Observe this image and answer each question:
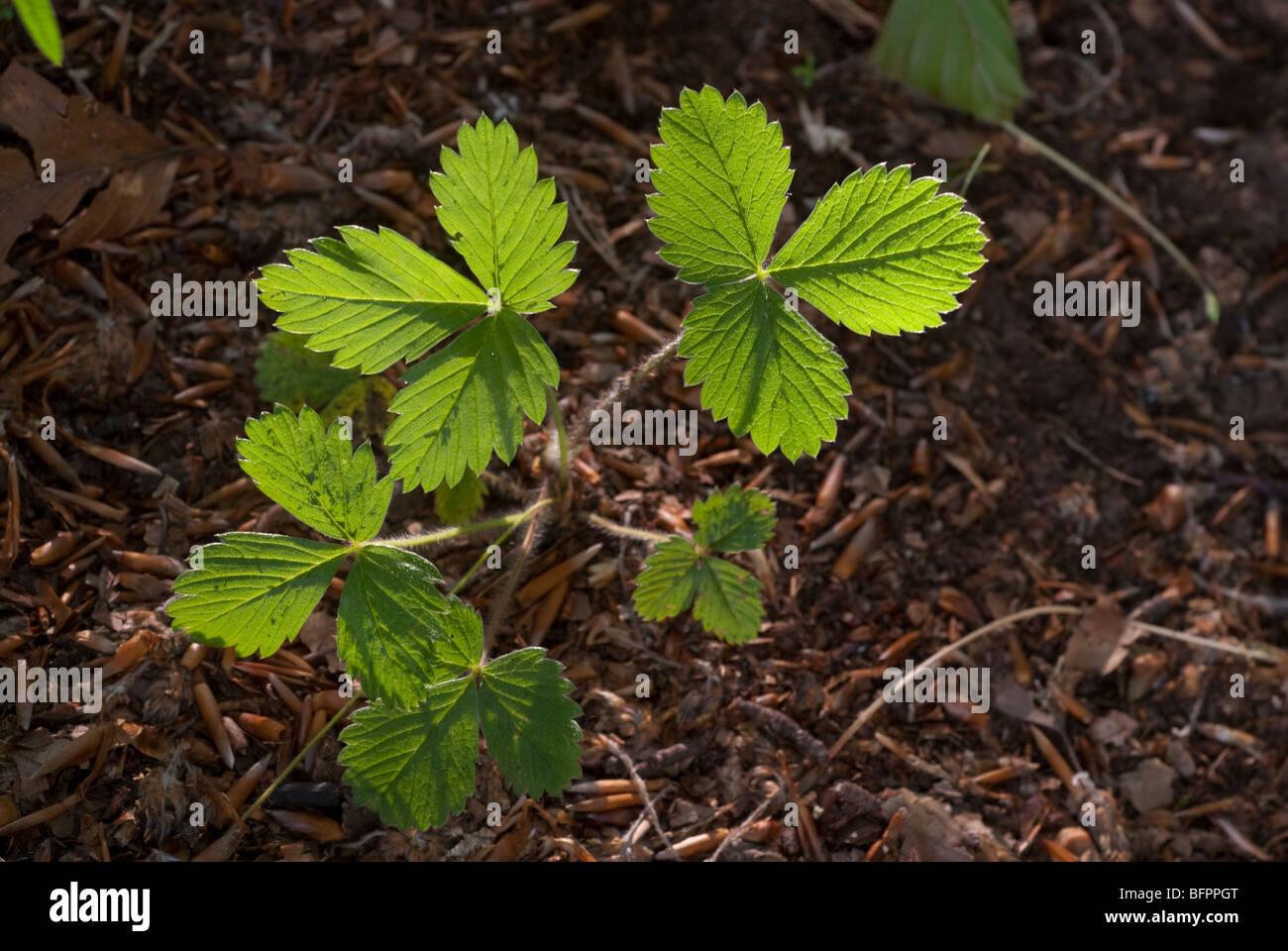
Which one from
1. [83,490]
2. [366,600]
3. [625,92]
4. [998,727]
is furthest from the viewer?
[625,92]

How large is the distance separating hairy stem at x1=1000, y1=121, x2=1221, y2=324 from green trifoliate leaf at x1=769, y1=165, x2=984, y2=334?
130cm

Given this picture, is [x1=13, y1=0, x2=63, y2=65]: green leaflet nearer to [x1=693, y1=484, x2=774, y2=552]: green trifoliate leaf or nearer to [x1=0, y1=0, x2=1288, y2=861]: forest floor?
[x1=0, y1=0, x2=1288, y2=861]: forest floor

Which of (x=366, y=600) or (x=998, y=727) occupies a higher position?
(x=366, y=600)

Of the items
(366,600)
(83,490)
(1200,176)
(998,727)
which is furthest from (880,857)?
(1200,176)

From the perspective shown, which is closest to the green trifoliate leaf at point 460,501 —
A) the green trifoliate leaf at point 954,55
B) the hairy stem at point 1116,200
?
the green trifoliate leaf at point 954,55

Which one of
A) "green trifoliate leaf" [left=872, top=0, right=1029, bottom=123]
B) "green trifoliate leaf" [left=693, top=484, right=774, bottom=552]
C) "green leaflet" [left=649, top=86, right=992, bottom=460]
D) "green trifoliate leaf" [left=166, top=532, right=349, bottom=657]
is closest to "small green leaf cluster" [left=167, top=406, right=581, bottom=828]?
"green trifoliate leaf" [left=166, top=532, right=349, bottom=657]

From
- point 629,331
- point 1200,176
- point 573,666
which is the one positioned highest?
point 1200,176

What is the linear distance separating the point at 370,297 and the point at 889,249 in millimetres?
837

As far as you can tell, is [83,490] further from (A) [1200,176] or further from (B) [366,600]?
(A) [1200,176]

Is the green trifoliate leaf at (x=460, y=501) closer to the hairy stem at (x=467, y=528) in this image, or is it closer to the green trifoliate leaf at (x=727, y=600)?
the hairy stem at (x=467, y=528)

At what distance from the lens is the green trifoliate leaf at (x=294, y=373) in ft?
6.42

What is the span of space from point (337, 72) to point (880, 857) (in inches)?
82.9

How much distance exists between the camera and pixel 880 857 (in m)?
1.92

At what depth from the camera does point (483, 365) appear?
158 cm
